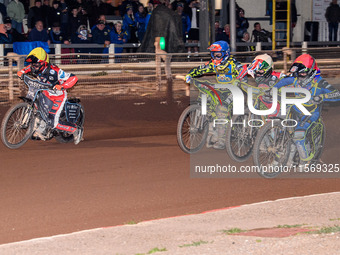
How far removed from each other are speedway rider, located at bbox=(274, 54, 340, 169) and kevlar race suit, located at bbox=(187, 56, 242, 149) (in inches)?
58.7

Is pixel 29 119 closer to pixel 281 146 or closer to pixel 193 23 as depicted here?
pixel 281 146

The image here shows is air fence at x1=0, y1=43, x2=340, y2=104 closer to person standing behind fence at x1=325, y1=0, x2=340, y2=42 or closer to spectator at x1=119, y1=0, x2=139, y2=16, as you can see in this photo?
spectator at x1=119, y1=0, x2=139, y2=16

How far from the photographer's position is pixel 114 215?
8.31 meters

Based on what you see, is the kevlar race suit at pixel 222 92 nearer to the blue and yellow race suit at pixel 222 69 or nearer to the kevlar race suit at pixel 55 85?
the blue and yellow race suit at pixel 222 69

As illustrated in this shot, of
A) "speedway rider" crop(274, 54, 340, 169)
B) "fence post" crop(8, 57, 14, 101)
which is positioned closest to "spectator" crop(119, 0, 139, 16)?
"fence post" crop(8, 57, 14, 101)

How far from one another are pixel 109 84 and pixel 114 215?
10017 mm

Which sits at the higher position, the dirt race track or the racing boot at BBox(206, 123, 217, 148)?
the racing boot at BBox(206, 123, 217, 148)

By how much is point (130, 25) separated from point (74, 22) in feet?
6.78

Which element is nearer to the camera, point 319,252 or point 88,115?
point 319,252

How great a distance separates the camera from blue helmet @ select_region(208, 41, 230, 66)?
12180 mm

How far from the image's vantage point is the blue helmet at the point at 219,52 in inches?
480

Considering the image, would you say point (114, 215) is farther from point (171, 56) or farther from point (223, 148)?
point (171, 56)

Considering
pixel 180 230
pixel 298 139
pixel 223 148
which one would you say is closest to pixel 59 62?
pixel 223 148

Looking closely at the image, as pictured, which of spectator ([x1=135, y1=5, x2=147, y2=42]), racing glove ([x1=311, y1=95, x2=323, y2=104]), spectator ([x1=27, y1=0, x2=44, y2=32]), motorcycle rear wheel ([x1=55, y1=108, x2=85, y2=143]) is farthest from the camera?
spectator ([x1=135, y1=5, x2=147, y2=42])
